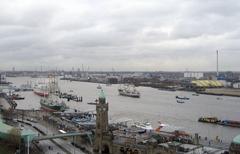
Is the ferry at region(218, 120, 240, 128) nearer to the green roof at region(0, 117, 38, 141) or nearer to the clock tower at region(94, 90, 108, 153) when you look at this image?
the clock tower at region(94, 90, 108, 153)

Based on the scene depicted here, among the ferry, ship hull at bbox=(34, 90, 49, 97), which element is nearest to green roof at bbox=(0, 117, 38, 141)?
the ferry

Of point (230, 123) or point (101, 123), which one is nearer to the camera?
point (101, 123)

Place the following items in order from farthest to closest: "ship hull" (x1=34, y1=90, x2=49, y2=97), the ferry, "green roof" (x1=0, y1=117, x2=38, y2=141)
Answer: "ship hull" (x1=34, y1=90, x2=49, y2=97) → the ferry → "green roof" (x1=0, y1=117, x2=38, y2=141)

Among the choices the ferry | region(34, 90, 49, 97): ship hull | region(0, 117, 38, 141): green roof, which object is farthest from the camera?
region(34, 90, 49, 97): ship hull

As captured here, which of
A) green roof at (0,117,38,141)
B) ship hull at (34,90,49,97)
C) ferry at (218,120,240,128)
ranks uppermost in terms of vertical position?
green roof at (0,117,38,141)

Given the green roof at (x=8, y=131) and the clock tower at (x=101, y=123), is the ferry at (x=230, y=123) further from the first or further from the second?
the green roof at (x=8, y=131)

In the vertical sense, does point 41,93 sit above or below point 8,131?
below

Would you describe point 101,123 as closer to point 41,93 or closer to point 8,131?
point 8,131

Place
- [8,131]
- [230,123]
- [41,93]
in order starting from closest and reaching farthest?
[8,131] < [230,123] < [41,93]

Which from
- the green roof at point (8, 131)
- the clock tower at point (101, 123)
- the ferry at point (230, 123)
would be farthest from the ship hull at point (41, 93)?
the clock tower at point (101, 123)

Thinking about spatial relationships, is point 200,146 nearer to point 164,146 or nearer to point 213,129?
point 164,146

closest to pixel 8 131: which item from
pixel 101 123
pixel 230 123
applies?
pixel 101 123

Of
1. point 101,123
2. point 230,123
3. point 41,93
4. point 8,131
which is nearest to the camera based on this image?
point 101,123

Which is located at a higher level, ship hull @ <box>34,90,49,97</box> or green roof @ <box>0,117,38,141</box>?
green roof @ <box>0,117,38,141</box>
